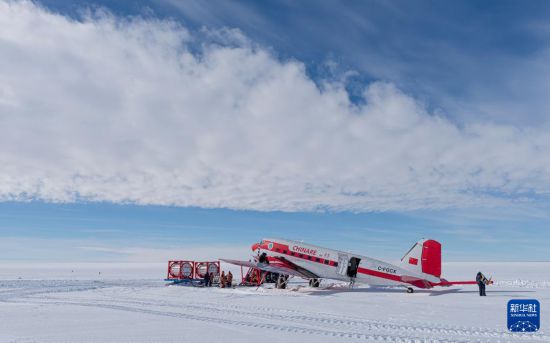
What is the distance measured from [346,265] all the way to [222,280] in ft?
33.0

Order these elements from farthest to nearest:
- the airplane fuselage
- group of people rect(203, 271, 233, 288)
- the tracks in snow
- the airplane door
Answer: group of people rect(203, 271, 233, 288)
the airplane door
the airplane fuselage
the tracks in snow

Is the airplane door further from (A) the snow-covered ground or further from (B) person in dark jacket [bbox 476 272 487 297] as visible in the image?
(B) person in dark jacket [bbox 476 272 487 297]

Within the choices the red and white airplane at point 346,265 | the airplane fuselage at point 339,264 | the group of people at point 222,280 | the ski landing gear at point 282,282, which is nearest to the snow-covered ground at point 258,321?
the red and white airplane at point 346,265

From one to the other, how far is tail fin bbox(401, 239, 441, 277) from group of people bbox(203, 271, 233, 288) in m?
13.8

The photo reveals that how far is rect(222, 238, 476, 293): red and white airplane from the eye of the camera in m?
29.3

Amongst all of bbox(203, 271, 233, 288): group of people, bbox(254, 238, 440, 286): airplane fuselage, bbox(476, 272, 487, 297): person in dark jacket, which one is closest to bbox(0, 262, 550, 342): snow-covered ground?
bbox(476, 272, 487, 297): person in dark jacket

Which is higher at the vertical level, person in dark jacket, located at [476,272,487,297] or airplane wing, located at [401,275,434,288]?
person in dark jacket, located at [476,272,487,297]

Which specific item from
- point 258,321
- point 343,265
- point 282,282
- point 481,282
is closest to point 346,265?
point 343,265

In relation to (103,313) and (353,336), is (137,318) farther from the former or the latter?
(353,336)

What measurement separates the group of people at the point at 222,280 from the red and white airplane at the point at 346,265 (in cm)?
242

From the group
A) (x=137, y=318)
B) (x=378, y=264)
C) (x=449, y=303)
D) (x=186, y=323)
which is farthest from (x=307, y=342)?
(x=378, y=264)

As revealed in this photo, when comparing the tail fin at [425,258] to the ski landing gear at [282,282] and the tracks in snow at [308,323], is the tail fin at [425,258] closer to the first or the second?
the ski landing gear at [282,282]

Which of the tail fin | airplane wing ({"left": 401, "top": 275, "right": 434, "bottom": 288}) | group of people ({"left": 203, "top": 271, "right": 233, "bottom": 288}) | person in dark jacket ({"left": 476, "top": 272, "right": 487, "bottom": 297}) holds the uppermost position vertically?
the tail fin

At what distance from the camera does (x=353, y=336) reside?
42.7ft
